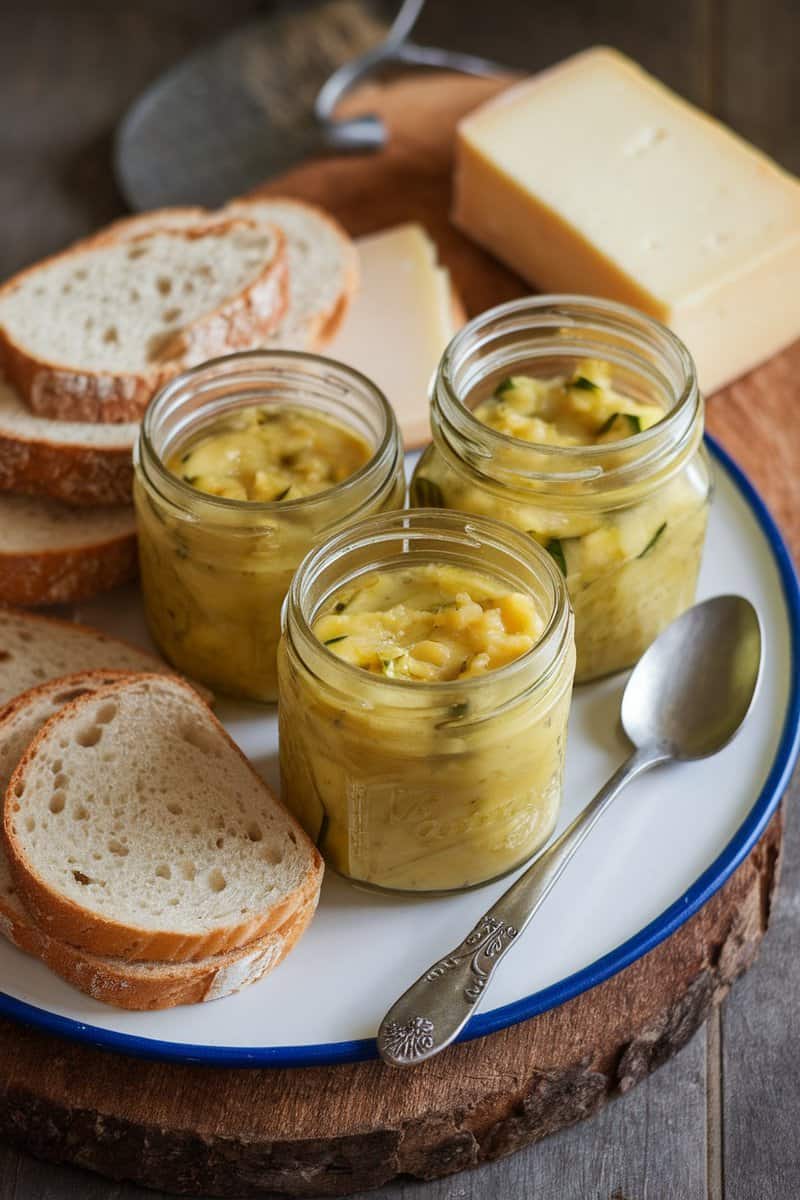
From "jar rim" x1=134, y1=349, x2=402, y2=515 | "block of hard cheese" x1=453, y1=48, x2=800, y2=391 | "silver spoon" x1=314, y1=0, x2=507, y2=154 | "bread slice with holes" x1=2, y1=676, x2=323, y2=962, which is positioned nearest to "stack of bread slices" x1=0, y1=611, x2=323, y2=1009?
"bread slice with holes" x1=2, y1=676, x2=323, y2=962

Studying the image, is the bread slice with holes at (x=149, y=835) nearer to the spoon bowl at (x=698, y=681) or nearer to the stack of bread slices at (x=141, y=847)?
the stack of bread slices at (x=141, y=847)

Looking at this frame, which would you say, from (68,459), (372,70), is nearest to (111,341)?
(68,459)

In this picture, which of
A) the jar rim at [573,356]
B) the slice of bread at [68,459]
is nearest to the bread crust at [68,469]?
the slice of bread at [68,459]

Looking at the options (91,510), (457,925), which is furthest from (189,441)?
(457,925)

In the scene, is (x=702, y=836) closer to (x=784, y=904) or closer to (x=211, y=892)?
(x=784, y=904)

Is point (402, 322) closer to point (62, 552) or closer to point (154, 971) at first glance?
point (62, 552)

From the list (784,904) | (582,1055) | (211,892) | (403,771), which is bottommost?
(784,904)
